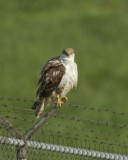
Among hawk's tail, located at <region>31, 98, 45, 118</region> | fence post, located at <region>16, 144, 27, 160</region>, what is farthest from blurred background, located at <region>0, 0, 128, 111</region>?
fence post, located at <region>16, 144, 27, 160</region>

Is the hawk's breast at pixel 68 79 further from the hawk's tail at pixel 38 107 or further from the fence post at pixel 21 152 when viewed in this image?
the fence post at pixel 21 152

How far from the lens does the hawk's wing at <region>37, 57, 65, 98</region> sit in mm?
9562

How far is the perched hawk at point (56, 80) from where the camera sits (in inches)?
377

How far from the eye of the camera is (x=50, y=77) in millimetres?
9586

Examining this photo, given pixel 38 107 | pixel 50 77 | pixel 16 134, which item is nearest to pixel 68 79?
pixel 50 77

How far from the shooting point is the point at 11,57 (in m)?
22.9

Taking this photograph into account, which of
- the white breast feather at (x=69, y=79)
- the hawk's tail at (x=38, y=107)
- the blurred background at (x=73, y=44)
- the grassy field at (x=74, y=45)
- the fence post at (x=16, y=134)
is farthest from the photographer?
the blurred background at (x=73, y=44)

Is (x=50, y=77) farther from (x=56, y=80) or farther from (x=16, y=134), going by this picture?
(x=16, y=134)

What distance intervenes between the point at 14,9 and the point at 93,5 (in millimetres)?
2655

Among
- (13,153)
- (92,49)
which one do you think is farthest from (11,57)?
(13,153)

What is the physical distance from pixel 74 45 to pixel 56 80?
48.0 ft

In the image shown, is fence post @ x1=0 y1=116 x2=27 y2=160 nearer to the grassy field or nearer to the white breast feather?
the white breast feather

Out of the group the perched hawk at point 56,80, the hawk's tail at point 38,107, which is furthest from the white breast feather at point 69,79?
the hawk's tail at point 38,107

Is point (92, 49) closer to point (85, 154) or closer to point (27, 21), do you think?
point (27, 21)
